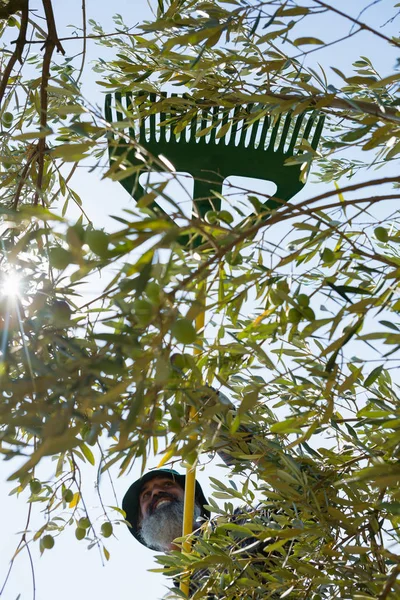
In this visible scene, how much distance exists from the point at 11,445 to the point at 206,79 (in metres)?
0.93

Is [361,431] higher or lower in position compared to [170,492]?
lower

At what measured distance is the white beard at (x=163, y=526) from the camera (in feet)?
6.50

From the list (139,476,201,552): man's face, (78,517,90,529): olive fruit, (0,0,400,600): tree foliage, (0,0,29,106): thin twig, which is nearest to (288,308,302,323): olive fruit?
(0,0,400,600): tree foliage

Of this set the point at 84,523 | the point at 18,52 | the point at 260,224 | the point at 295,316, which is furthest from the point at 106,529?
the point at 18,52

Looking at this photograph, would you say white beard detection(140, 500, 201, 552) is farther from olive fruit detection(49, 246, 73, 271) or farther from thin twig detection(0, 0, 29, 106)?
olive fruit detection(49, 246, 73, 271)

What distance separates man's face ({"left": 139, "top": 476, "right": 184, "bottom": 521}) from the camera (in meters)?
2.05

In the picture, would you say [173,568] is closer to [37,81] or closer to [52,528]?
[52,528]

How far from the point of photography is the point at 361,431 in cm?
144

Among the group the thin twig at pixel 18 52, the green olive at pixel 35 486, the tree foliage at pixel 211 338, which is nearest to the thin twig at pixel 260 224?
the tree foliage at pixel 211 338

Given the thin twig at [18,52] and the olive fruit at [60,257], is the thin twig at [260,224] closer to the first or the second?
the olive fruit at [60,257]

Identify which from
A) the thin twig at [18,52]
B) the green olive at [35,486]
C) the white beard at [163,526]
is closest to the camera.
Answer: the green olive at [35,486]

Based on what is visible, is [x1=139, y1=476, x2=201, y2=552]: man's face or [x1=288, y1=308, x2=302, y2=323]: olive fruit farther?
[x1=139, y1=476, x2=201, y2=552]: man's face

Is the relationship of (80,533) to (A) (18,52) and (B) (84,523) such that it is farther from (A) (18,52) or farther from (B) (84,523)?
(A) (18,52)

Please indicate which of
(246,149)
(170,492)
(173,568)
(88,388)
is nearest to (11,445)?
(88,388)
